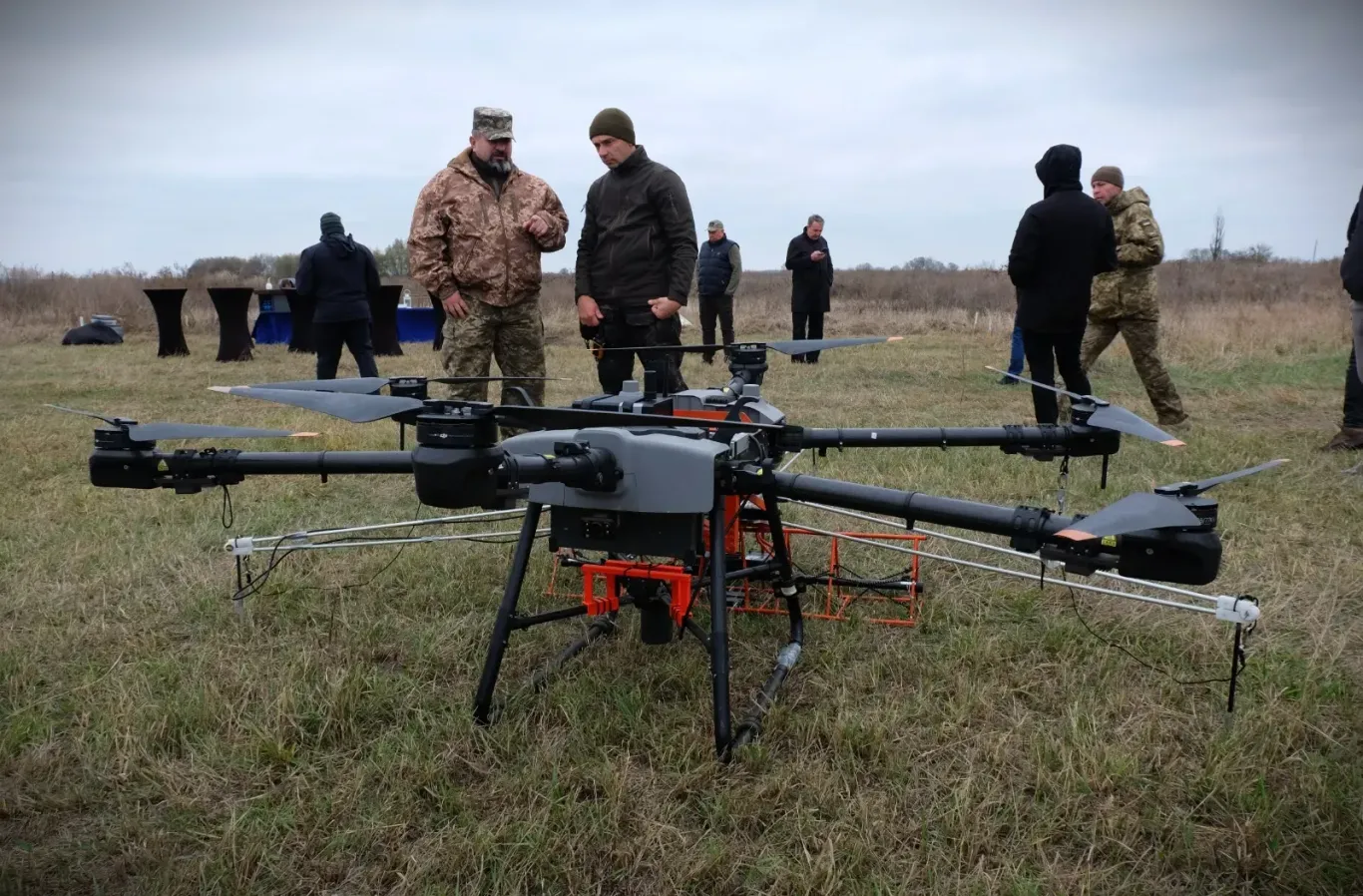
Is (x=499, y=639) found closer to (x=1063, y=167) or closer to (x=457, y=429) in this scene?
(x=457, y=429)

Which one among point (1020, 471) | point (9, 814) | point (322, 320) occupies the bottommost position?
point (9, 814)

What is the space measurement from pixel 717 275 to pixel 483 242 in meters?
7.70

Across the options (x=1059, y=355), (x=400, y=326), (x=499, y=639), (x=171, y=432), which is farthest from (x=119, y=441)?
(x=400, y=326)

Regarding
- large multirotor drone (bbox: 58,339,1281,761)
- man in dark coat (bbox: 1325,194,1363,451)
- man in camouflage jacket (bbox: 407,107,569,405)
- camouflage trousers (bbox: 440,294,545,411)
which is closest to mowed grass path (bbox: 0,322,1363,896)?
large multirotor drone (bbox: 58,339,1281,761)

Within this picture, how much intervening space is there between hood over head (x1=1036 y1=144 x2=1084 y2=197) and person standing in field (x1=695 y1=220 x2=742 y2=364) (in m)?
6.74

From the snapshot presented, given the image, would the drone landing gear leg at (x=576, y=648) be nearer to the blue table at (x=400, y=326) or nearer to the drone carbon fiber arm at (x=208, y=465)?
the drone carbon fiber arm at (x=208, y=465)

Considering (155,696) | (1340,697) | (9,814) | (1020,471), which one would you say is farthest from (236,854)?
(1020,471)

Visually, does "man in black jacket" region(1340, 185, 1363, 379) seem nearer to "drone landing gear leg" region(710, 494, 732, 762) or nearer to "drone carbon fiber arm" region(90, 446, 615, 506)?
"drone landing gear leg" region(710, 494, 732, 762)

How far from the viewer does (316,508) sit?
6.03m

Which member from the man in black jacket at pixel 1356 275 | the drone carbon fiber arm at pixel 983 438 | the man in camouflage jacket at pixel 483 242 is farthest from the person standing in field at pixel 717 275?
the drone carbon fiber arm at pixel 983 438

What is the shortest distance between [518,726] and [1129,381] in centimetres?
1034

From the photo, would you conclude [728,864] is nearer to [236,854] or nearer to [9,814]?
[236,854]

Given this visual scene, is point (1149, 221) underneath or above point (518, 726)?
above

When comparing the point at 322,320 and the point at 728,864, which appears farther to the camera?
the point at 322,320
